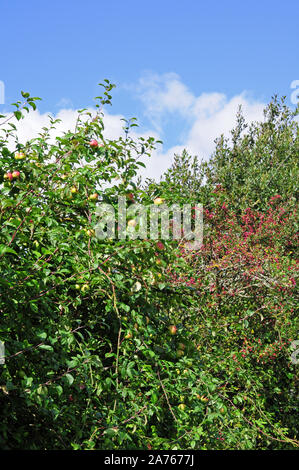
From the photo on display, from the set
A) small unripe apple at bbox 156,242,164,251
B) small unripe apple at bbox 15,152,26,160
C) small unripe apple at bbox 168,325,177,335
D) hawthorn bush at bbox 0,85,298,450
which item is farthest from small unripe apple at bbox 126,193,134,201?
small unripe apple at bbox 168,325,177,335

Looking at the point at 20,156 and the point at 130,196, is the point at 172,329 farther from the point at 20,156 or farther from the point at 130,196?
the point at 20,156

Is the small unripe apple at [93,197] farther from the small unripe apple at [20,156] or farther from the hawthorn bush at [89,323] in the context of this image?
the small unripe apple at [20,156]

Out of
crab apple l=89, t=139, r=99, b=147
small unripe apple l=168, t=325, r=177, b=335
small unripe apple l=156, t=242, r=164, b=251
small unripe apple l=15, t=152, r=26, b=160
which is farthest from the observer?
crab apple l=89, t=139, r=99, b=147

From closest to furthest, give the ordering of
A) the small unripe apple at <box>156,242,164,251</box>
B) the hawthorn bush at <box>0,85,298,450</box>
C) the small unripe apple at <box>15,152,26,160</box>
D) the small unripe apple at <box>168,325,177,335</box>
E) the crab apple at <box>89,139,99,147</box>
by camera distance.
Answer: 1. the hawthorn bush at <box>0,85,298,450</box>
2. the small unripe apple at <box>156,242,164,251</box>
3. the small unripe apple at <box>168,325,177,335</box>
4. the small unripe apple at <box>15,152,26,160</box>
5. the crab apple at <box>89,139,99,147</box>

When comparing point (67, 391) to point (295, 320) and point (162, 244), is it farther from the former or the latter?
point (295, 320)

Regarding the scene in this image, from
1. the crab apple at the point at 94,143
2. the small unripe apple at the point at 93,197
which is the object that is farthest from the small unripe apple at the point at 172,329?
the crab apple at the point at 94,143

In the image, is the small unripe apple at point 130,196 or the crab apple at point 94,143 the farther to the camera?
the crab apple at point 94,143

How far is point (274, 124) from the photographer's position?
11977 mm

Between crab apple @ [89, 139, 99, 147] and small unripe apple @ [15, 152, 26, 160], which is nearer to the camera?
small unripe apple @ [15, 152, 26, 160]

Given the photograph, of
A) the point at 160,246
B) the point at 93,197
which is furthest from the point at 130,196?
the point at 160,246

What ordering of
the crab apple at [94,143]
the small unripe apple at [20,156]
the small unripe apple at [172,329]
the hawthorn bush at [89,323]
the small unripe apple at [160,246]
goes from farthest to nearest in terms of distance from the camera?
the crab apple at [94,143] → the small unripe apple at [20,156] → the small unripe apple at [172,329] → the small unripe apple at [160,246] → the hawthorn bush at [89,323]

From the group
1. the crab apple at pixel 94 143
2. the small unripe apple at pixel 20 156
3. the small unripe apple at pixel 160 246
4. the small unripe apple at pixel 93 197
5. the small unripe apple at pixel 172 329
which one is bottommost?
the small unripe apple at pixel 172 329

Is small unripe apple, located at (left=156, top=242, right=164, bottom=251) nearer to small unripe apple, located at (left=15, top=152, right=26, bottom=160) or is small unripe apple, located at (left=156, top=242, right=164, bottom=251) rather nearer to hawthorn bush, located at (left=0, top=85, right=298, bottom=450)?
hawthorn bush, located at (left=0, top=85, right=298, bottom=450)
